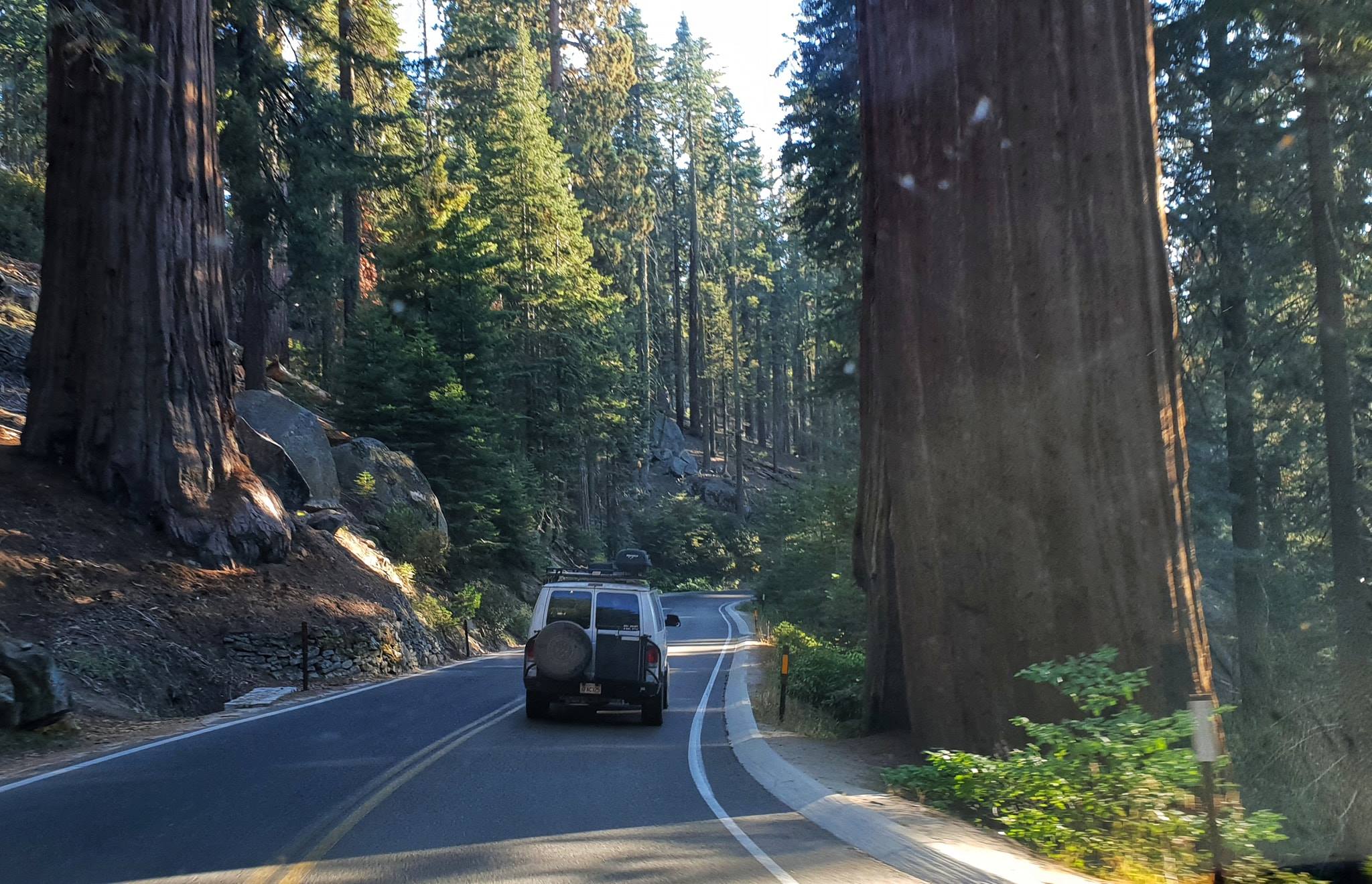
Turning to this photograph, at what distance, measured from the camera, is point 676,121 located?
257 ft

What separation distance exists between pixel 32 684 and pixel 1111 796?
10.9 meters

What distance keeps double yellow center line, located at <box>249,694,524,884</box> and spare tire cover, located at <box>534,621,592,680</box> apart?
112 centimetres

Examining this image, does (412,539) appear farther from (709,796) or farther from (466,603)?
(709,796)

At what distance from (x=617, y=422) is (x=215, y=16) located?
3106 centimetres

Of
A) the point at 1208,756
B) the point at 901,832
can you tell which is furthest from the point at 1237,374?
the point at 1208,756

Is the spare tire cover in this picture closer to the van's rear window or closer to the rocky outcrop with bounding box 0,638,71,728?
the van's rear window

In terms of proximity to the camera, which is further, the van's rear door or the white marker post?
the van's rear door

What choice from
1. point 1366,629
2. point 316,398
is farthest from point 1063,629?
point 316,398

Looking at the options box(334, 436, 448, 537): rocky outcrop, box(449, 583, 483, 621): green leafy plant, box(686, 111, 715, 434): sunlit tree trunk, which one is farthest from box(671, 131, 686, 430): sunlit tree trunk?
box(449, 583, 483, 621): green leafy plant

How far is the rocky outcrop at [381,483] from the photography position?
100ft

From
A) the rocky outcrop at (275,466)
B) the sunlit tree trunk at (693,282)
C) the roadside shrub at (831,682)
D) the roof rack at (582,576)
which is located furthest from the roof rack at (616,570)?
the sunlit tree trunk at (693,282)

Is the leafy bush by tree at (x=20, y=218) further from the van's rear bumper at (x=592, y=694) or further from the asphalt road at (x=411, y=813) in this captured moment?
the van's rear bumper at (x=592, y=694)

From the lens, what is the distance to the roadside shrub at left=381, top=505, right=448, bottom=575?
30.2 m

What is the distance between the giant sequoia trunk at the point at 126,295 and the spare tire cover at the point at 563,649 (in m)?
8.72
